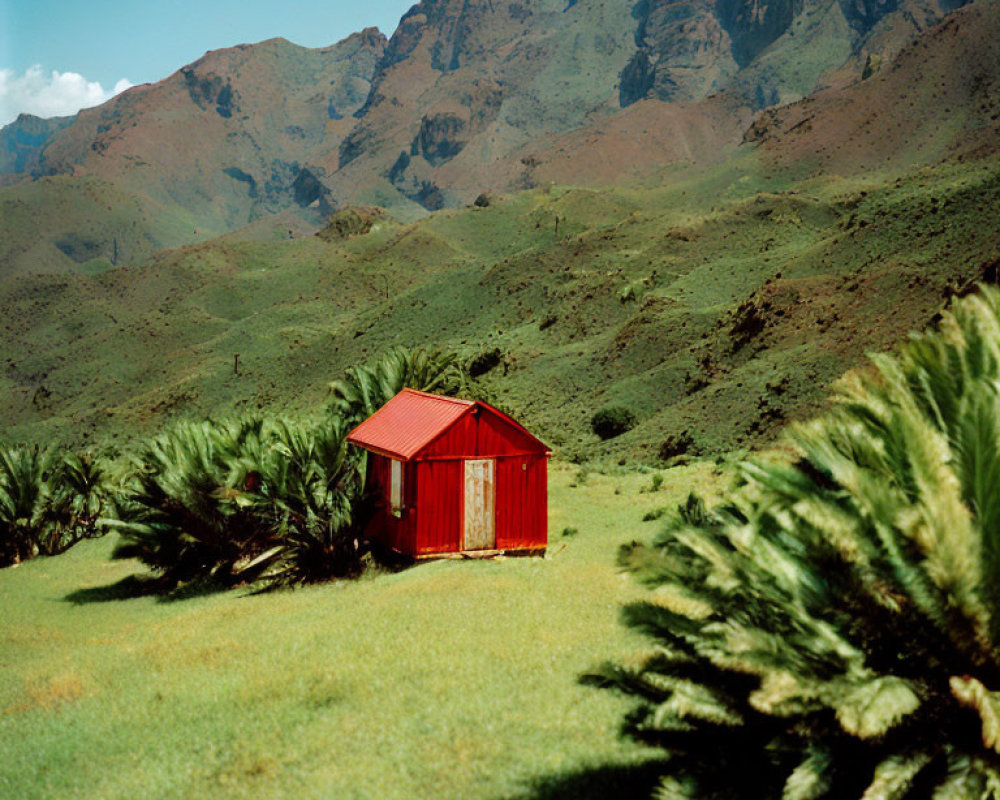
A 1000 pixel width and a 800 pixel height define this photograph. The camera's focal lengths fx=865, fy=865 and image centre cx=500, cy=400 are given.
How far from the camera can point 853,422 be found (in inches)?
212

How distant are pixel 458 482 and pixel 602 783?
11.1 meters

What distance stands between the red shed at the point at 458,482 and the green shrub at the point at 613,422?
20323 millimetres

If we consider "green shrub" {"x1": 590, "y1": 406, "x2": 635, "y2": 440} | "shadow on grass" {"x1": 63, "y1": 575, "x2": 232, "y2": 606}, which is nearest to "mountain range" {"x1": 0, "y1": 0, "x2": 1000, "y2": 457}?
"green shrub" {"x1": 590, "y1": 406, "x2": 635, "y2": 440}

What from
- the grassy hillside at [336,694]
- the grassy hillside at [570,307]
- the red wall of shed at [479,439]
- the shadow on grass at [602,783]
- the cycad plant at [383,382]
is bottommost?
the grassy hillside at [336,694]

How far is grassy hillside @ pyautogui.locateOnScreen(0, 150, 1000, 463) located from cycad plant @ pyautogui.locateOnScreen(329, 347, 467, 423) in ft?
32.7

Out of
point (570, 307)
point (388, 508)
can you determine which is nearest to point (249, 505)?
point (388, 508)

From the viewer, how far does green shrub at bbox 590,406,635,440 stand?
3809 centimetres

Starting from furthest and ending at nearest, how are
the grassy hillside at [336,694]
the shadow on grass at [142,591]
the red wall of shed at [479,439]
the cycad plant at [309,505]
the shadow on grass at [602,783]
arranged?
1. the shadow on grass at [142,591]
2. the red wall of shed at [479,439]
3. the cycad plant at [309,505]
4. the grassy hillside at [336,694]
5. the shadow on grass at [602,783]

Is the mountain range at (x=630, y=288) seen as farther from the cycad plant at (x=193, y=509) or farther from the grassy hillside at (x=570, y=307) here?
the cycad plant at (x=193, y=509)

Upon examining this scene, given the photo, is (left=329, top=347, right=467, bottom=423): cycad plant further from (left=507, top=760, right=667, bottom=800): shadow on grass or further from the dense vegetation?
(left=507, top=760, right=667, bottom=800): shadow on grass

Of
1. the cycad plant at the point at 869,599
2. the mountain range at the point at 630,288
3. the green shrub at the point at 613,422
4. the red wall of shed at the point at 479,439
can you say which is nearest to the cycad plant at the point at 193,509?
the red wall of shed at the point at 479,439

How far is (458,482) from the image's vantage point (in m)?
17.3

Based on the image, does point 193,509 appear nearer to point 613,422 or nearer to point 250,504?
point 250,504

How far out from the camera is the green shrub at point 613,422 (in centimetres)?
3809
